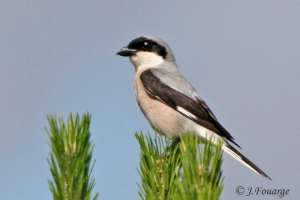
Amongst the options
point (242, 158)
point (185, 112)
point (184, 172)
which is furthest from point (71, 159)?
point (185, 112)

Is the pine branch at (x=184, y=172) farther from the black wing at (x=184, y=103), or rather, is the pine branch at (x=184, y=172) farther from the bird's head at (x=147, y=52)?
the bird's head at (x=147, y=52)

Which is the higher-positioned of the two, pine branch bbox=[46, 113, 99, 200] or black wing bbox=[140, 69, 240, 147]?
black wing bbox=[140, 69, 240, 147]

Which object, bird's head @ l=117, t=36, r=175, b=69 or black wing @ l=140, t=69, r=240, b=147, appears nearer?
black wing @ l=140, t=69, r=240, b=147

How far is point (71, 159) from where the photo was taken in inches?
66.8

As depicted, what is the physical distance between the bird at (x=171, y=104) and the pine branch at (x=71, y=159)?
2.11 meters

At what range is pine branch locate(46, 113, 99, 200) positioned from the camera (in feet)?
5.35

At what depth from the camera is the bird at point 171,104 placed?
4.09 m

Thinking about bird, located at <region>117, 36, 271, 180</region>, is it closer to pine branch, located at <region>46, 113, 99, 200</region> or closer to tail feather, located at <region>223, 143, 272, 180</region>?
tail feather, located at <region>223, 143, 272, 180</region>

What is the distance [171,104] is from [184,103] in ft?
0.39

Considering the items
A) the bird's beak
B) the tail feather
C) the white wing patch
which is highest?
the bird's beak

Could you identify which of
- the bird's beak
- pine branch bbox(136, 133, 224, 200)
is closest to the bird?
the bird's beak

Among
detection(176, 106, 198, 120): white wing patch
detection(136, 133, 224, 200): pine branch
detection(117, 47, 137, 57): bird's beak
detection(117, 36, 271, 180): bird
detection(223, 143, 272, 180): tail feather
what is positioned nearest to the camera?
detection(136, 133, 224, 200): pine branch

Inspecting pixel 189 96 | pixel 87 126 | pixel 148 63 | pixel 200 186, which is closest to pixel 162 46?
pixel 148 63

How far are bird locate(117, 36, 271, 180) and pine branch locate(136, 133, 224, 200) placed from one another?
1.88 meters
